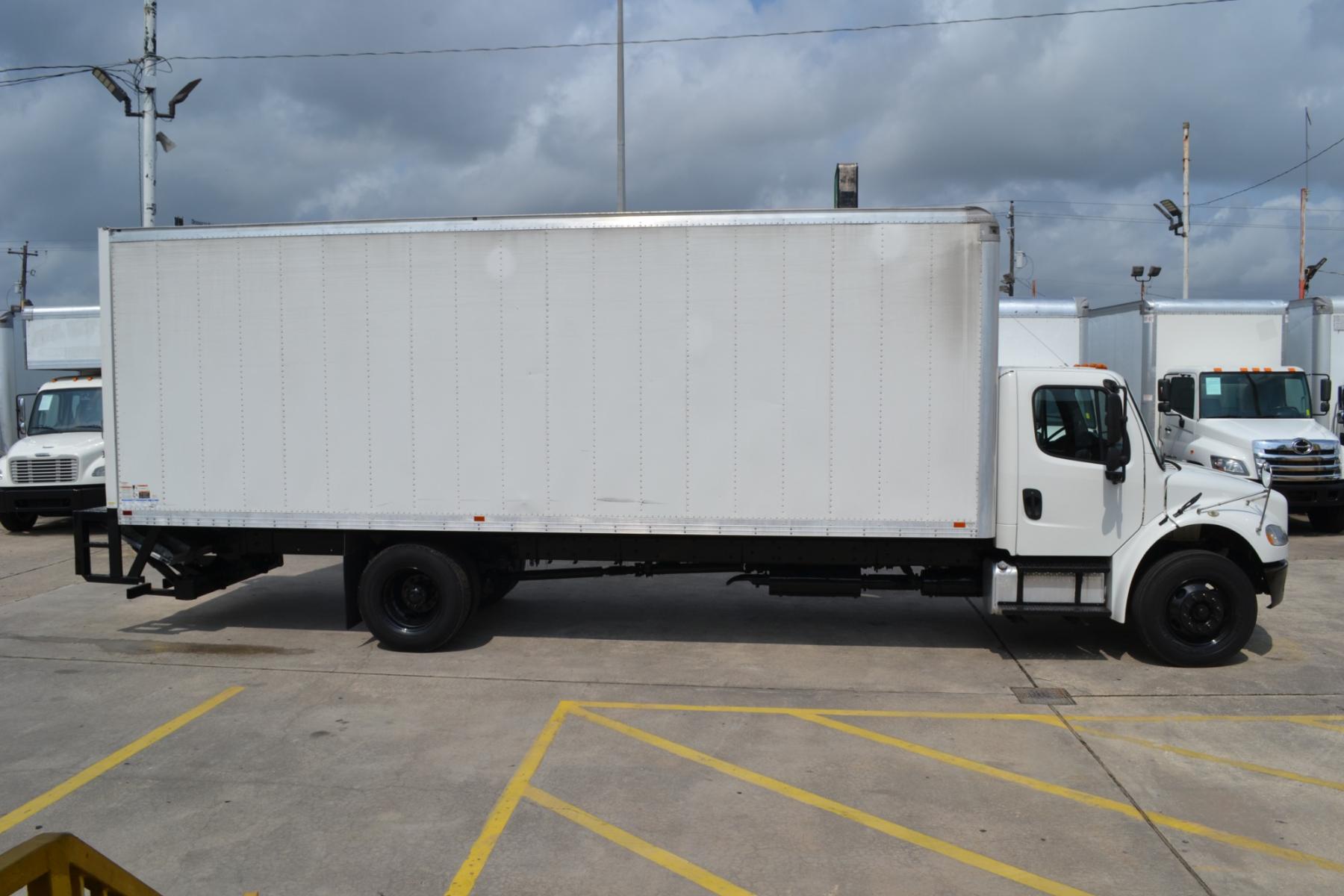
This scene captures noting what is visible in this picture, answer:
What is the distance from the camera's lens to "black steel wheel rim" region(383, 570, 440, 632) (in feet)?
26.2

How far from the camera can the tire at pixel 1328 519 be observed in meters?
14.3

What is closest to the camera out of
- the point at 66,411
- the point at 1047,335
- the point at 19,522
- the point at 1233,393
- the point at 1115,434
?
the point at 1115,434

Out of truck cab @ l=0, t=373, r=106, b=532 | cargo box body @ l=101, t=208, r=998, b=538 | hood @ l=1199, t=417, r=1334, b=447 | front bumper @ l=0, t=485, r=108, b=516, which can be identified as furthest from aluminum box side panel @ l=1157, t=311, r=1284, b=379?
front bumper @ l=0, t=485, r=108, b=516

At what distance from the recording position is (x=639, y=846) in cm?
465

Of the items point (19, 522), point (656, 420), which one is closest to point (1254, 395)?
point (656, 420)

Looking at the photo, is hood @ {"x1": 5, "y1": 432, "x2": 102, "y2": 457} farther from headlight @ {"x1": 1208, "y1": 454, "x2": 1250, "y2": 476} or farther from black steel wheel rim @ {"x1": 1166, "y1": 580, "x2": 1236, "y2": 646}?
headlight @ {"x1": 1208, "y1": 454, "x2": 1250, "y2": 476}

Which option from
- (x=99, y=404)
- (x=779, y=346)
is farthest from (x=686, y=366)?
(x=99, y=404)

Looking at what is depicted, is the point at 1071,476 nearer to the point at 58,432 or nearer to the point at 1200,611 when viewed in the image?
the point at 1200,611

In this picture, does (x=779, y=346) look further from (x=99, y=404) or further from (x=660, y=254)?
(x=99, y=404)

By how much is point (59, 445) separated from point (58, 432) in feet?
3.28

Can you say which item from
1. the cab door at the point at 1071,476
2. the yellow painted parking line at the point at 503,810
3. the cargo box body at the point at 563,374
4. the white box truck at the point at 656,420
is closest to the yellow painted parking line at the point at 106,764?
the white box truck at the point at 656,420

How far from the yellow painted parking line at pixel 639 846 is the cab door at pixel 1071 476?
411 centimetres

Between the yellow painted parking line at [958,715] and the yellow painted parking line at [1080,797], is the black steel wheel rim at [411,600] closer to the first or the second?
the yellow painted parking line at [958,715]

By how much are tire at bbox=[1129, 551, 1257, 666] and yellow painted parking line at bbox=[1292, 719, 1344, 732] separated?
1.01 m
